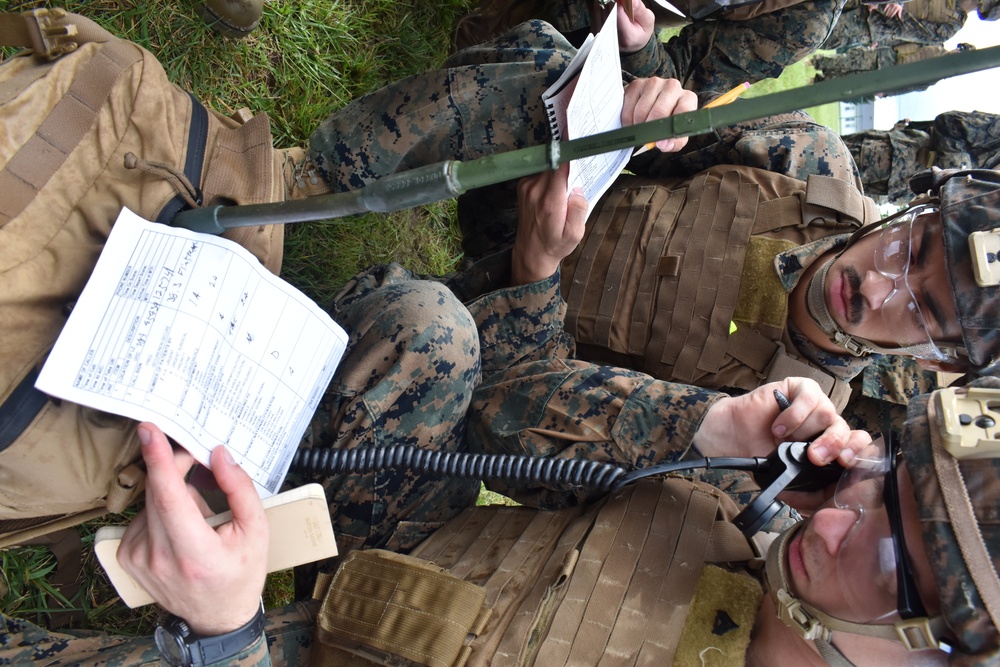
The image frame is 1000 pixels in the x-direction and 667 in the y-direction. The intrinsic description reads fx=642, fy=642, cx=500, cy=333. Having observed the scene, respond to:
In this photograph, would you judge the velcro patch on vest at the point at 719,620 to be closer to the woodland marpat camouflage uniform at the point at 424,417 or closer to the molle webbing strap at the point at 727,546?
the molle webbing strap at the point at 727,546

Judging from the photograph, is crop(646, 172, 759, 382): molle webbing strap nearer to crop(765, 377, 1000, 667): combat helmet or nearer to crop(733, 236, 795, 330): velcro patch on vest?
crop(733, 236, 795, 330): velcro patch on vest

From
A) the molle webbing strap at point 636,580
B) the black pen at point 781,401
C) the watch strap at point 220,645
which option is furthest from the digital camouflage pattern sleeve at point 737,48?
the watch strap at point 220,645

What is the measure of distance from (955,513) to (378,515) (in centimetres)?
148

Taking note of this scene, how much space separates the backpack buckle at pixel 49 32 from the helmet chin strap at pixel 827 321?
2419 millimetres

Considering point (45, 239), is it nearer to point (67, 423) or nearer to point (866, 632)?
point (67, 423)

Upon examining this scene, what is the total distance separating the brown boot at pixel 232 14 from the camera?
233cm

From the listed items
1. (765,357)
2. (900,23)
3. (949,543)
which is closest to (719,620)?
(949,543)

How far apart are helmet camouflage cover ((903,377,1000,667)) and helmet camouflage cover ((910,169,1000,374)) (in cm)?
70

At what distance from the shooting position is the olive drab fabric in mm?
1222

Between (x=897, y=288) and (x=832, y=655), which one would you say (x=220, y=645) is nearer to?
(x=832, y=655)

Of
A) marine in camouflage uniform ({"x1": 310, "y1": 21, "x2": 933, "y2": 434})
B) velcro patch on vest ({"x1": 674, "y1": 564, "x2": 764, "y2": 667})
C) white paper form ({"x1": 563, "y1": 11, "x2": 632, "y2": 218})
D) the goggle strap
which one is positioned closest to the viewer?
the goggle strap

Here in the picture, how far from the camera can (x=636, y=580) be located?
5.58ft

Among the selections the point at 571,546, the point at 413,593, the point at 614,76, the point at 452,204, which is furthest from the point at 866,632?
the point at 452,204

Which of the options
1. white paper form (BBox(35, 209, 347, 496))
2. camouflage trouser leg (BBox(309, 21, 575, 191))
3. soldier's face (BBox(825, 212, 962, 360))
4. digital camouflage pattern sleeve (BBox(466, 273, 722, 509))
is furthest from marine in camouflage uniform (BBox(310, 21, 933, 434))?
soldier's face (BBox(825, 212, 962, 360))
